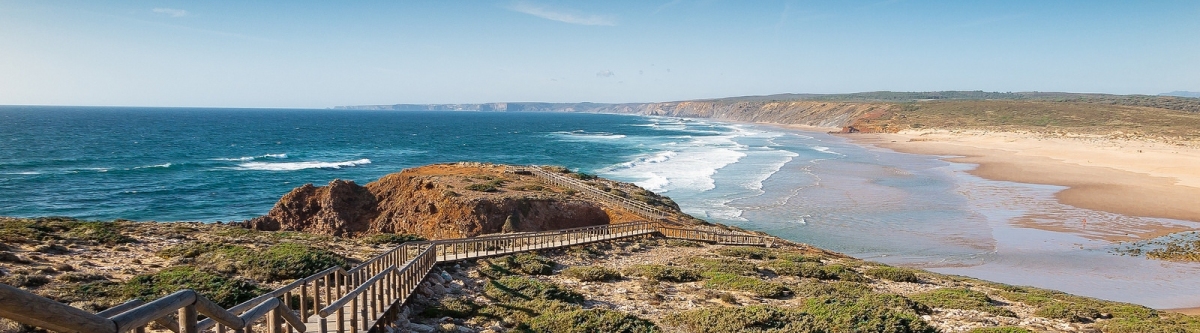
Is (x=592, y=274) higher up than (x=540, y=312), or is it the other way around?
(x=540, y=312)

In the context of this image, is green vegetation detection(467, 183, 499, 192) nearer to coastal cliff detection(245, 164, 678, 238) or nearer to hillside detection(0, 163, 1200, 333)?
coastal cliff detection(245, 164, 678, 238)

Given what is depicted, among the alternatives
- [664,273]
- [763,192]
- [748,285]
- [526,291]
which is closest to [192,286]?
[526,291]

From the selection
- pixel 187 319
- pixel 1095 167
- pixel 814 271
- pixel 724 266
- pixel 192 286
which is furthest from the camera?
pixel 1095 167

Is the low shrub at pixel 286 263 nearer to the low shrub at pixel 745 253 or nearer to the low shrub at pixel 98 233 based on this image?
the low shrub at pixel 98 233

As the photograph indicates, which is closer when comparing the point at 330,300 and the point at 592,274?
the point at 330,300

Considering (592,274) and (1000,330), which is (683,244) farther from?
(1000,330)

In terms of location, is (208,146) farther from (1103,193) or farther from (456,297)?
(1103,193)

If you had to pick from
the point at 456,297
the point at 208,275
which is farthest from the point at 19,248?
the point at 456,297

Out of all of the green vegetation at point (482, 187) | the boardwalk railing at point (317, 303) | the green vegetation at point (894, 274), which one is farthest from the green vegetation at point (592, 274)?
the green vegetation at point (482, 187)
